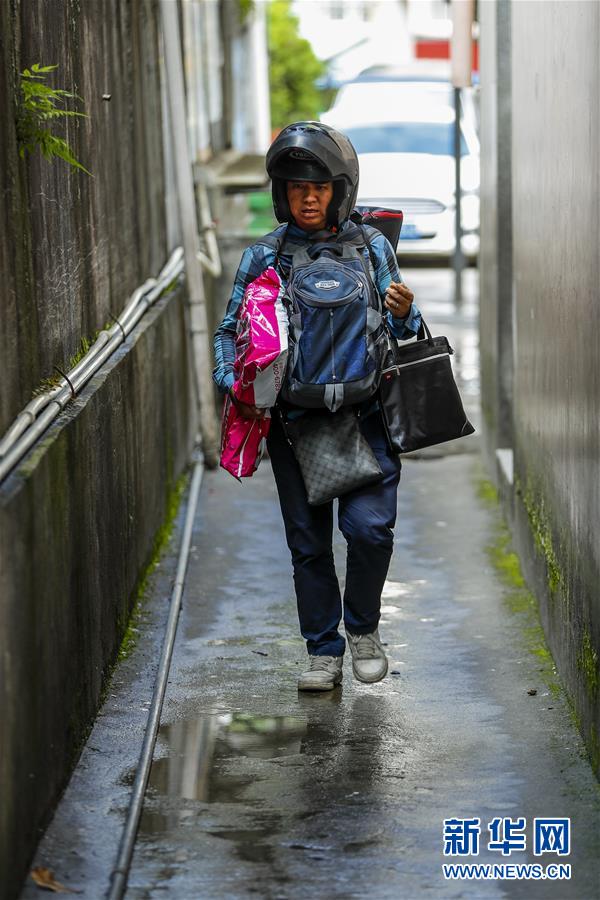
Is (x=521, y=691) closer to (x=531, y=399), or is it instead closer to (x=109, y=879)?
(x=531, y=399)

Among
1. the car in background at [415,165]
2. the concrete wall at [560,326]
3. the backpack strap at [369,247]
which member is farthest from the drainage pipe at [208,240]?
the car in background at [415,165]

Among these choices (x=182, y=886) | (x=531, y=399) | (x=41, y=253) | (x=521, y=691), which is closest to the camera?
(x=182, y=886)

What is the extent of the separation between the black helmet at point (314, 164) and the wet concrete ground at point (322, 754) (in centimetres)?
169

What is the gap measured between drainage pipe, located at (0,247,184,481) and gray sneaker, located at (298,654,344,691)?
4.19ft

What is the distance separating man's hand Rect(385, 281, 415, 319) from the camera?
548 cm

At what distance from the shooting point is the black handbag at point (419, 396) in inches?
223

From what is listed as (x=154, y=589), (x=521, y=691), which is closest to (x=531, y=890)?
(x=521, y=691)

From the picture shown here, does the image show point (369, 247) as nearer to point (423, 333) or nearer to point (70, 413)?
point (423, 333)

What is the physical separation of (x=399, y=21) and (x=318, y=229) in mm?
54343

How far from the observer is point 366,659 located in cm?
596

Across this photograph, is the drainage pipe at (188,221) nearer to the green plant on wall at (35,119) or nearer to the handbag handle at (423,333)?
the handbag handle at (423,333)

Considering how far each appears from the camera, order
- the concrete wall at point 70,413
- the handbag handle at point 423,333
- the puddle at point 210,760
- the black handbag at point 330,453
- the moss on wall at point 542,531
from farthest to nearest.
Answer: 1. the moss on wall at point 542,531
2. the handbag handle at point 423,333
3. the black handbag at point 330,453
4. the puddle at point 210,760
5. the concrete wall at point 70,413

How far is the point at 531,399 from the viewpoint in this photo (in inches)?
279

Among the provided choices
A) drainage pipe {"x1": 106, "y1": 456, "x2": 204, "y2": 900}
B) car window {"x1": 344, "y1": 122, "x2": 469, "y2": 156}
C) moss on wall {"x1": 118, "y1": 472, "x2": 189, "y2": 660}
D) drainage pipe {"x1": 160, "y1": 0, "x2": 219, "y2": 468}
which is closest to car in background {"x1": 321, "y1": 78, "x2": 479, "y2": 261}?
car window {"x1": 344, "y1": 122, "x2": 469, "y2": 156}
